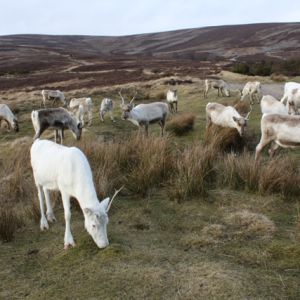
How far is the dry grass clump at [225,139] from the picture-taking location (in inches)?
464

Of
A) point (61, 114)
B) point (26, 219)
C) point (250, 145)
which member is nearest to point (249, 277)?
point (26, 219)

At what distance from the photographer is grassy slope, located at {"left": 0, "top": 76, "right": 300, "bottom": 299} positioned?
5.38m

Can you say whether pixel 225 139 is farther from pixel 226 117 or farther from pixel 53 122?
pixel 53 122

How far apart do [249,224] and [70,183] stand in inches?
114

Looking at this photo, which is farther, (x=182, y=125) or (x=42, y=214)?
(x=182, y=125)

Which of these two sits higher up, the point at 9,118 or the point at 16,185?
the point at 16,185

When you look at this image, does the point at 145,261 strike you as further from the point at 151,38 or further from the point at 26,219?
the point at 151,38

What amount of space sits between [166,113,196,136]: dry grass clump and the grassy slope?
6.86 m

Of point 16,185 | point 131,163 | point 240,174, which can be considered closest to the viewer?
point 240,174

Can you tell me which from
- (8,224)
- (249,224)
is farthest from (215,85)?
(8,224)

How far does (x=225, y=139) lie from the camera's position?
12188mm

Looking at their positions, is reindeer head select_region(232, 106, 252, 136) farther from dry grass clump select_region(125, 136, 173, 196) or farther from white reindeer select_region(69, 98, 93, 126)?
white reindeer select_region(69, 98, 93, 126)

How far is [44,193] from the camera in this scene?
7820 millimetres

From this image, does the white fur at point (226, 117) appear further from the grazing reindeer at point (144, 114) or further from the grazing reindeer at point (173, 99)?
the grazing reindeer at point (173, 99)
